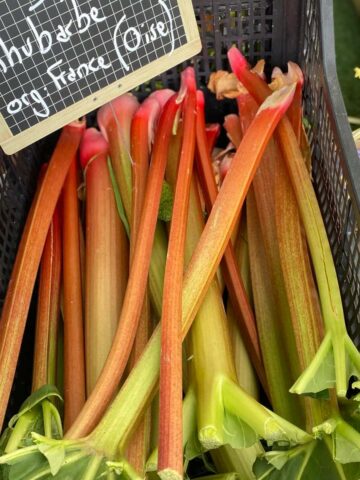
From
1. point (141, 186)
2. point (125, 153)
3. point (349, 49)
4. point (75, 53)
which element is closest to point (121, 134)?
point (125, 153)

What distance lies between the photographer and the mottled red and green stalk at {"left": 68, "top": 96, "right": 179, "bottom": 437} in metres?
1.03

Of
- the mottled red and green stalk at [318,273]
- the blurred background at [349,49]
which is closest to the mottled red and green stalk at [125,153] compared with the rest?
the mottled red and green stalk at [318,273]

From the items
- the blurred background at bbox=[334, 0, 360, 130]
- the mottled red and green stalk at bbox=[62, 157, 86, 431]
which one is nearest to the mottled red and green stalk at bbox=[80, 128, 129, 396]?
the mottled red and green stalk at bbox=[62, 157, 86, 431]

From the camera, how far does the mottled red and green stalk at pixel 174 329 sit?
890 millimetres

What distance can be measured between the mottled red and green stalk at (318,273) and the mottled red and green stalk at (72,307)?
0.42 metres

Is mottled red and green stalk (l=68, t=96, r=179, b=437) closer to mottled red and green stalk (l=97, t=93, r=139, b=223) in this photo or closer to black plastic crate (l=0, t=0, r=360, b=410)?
mottled red and green stalk (l=97, t=93, r=139, b=223)

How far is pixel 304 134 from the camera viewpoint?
1.42m

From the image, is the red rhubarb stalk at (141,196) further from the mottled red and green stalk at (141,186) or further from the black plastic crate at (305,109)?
the black plastic crate at (305,109)

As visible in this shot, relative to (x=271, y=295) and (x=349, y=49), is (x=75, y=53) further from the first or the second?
(x=349, y=49)

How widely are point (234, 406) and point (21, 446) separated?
0.35m

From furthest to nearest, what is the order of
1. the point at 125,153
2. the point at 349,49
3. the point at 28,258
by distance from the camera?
the point at 349,49 < the point at 125,153 < the point at 28,258

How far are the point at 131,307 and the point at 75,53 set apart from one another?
486 millimetres

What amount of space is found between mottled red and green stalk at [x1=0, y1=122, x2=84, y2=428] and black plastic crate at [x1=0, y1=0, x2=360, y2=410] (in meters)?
0.08

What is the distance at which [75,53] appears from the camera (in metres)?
1.16
